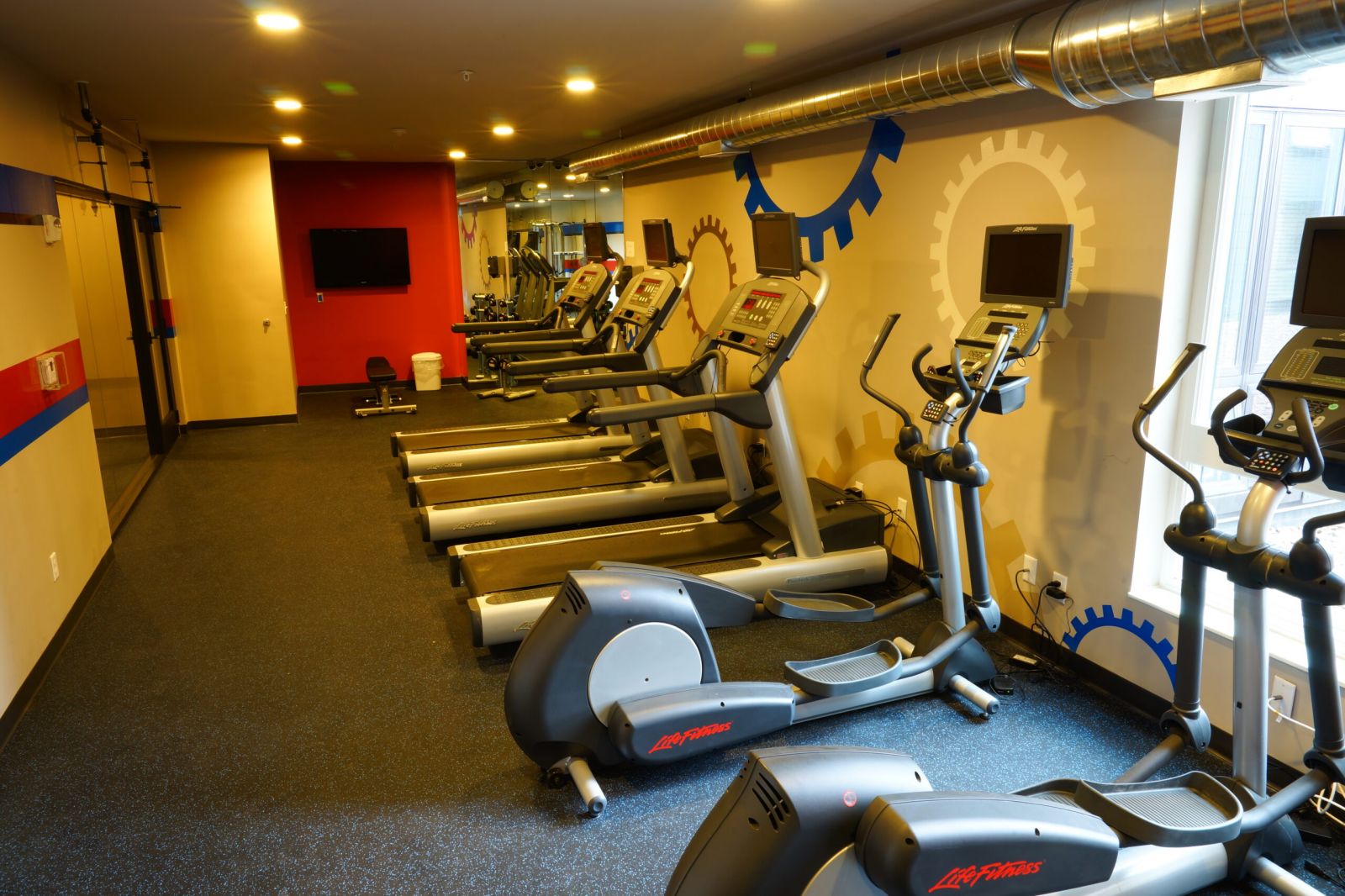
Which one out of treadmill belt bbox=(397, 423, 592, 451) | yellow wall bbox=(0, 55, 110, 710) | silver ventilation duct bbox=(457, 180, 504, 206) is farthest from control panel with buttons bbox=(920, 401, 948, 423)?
silver ventilation duct bbox=(457, 180, 504, 206)

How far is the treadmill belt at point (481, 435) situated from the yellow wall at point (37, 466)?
2.08m

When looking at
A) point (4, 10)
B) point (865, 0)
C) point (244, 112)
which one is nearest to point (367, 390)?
point (244, 112)

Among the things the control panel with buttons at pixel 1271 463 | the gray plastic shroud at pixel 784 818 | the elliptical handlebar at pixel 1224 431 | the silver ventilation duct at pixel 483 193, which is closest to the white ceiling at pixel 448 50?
the elliptical handlebar at pixel 1224 431

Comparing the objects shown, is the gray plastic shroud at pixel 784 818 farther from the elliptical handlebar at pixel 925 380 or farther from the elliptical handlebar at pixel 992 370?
the elliptical handlebar at pixel 925 380

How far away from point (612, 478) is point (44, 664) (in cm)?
305

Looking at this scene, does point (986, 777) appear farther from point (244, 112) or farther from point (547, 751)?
point (244, 112)

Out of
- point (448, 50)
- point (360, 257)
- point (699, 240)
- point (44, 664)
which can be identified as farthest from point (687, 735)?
point (360, 257)

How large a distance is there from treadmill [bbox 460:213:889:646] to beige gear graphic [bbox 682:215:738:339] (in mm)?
1642

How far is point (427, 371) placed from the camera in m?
10.0

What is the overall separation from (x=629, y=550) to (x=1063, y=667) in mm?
1996

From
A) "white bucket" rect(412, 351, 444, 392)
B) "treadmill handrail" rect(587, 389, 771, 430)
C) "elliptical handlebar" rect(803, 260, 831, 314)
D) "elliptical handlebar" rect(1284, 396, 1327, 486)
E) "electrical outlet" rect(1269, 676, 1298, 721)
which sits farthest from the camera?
"white bucket" rect(412, 351, 444, 392)

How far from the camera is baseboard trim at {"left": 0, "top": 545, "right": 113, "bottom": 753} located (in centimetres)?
312

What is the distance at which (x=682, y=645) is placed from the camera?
112 inches

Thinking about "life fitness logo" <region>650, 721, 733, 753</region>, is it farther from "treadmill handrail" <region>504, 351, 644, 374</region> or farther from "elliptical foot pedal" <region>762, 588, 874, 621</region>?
"treadmill handrail" <region>504, 351, 644, 374</region>
